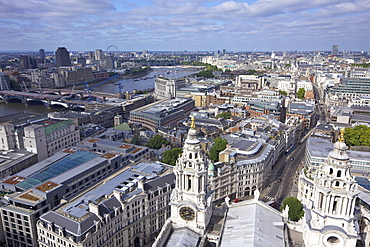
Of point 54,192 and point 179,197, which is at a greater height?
point 179,197

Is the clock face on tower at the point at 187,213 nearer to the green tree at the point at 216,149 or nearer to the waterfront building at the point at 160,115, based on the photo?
the green tree at the point at 216,149

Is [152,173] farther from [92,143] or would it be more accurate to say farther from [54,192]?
[92,143]

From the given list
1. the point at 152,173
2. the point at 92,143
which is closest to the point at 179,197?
the point at 152,173

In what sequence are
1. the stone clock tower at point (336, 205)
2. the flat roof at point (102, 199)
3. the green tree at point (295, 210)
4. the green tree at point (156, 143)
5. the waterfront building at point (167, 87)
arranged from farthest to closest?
the waterfront building at point (167, 87) < the green tree at point (156, 143) < the green tree at point (295, 210) < the flat roof at point (102, 199) < the stone clock tower at point (336, 205)

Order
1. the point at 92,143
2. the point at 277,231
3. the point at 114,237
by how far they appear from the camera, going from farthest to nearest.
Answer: the point at 92,143 < the point at 114,237 < the point at 277,231

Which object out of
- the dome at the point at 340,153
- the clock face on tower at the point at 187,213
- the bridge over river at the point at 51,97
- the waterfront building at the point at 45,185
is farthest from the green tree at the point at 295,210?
the bridge over river at the point at 51,97

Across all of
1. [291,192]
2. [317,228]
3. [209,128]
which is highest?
[317,228]

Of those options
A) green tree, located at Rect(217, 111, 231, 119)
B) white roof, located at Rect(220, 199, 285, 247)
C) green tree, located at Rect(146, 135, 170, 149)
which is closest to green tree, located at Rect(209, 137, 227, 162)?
green tree, located at Rect(146, 135, 170, 149)
